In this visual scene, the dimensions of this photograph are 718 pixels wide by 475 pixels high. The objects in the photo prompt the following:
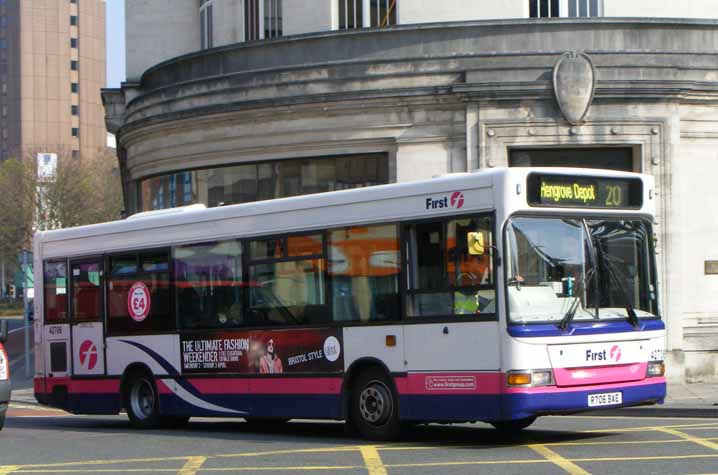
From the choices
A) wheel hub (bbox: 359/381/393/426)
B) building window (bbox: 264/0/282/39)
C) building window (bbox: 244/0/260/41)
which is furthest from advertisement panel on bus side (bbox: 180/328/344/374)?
building window (bbox: 244/0/260/41)

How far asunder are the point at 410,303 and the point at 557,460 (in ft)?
9.07

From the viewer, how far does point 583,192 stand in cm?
1431

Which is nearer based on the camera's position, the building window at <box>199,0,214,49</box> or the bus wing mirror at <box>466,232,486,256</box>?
the bus wing mirror at <box>466,232,486,256</box>

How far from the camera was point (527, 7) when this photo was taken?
86.1ft

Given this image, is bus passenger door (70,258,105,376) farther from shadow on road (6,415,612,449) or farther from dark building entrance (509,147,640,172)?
dark building entrance (509,147,640,172)

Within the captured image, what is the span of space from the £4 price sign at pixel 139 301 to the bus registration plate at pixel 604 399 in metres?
6.86

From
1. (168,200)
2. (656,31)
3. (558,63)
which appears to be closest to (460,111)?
(558,63)

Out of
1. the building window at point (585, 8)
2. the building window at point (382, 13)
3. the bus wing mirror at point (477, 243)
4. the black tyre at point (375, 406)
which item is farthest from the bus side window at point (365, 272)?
the building window at point (585, 8)

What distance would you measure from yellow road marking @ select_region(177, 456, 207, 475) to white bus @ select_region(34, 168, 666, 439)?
2199mm

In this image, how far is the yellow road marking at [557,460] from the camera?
457 inches

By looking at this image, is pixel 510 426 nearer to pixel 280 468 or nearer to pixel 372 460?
pixel 372 460

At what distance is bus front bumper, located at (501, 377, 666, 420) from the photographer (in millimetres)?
13430

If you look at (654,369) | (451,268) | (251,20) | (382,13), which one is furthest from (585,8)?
(451,268)

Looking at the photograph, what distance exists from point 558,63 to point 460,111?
1926 mm
